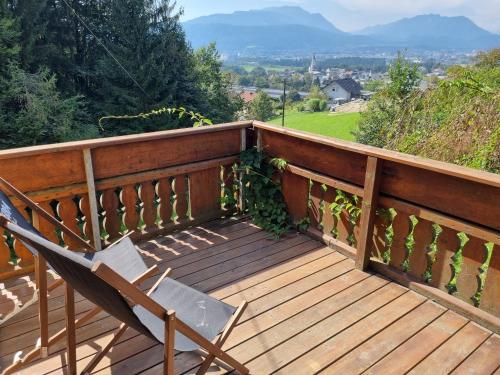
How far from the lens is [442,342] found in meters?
2.06

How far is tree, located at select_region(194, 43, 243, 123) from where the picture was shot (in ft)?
70.9

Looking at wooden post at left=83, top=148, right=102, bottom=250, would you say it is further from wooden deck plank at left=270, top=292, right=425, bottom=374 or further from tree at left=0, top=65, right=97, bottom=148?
tree at left=0, top=65, right=97, bottom=148

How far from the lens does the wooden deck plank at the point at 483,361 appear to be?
1861 millimetres

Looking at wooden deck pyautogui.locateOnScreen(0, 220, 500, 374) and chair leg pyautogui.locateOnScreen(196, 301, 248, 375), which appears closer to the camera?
chair leg pyautogui.locateOnScreen(196, 301, 248, 375)

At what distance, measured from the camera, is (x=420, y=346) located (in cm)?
202

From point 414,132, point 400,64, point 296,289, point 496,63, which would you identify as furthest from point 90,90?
point 496,63

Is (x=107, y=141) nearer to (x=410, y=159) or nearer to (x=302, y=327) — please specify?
(x=302, y=327)

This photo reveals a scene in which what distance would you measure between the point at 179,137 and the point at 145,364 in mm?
1734

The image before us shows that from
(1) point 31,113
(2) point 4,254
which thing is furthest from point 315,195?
(1) point 31,113

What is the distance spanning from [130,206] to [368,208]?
6.03ft

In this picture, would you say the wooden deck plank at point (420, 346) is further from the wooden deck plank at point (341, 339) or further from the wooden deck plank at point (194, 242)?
the wooden deck plank at point (194, 242)

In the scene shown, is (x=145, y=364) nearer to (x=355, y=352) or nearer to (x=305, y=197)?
(x=355, y=352)

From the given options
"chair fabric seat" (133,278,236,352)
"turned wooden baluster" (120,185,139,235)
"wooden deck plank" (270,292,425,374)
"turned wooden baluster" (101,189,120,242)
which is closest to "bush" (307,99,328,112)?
"turned wooden baluster" (120,185,139,235)

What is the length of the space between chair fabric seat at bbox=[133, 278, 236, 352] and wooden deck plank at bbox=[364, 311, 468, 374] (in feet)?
2.63
